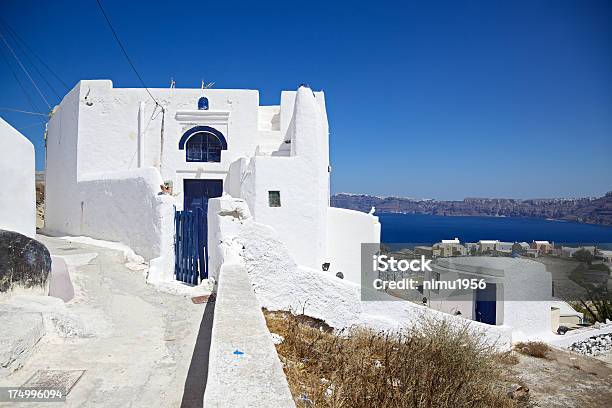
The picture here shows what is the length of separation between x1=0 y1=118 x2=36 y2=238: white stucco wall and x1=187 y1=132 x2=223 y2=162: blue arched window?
8.81 meters

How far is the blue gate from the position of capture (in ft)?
25.9

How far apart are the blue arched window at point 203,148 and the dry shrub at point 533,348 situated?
1260cm

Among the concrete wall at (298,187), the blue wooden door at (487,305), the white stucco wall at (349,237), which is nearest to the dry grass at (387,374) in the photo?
the concrete wall at (298,187)

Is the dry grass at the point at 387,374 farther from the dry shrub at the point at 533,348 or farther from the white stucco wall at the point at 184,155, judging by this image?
the dry shrub at the point at 533,348

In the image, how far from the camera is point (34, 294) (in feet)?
16.0

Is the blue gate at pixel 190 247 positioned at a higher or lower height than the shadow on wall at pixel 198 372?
higher

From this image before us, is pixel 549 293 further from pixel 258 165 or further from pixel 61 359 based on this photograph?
pixel 61 359

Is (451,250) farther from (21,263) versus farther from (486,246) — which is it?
(21,263)

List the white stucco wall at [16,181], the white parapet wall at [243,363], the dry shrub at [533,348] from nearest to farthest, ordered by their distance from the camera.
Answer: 1. the white parapet wall at [243,363]
2. the white stucco wall at [16,181]
3. the dry shrub at [533,348]

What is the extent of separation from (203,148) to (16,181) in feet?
30.7

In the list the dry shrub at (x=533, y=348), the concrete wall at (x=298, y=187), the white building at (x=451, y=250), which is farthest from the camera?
the white building at (x=451, y=250)

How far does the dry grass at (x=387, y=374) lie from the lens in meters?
3.34

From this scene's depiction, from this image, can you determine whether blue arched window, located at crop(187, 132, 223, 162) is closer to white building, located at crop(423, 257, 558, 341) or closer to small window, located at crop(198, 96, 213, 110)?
small window, located at crop(198, 96, 213, 110)

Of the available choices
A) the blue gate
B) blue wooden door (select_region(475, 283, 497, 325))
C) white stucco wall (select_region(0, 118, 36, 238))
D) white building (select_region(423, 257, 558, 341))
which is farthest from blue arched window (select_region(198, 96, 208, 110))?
blue wooden door (select_region(475, 283, 497, 325))
